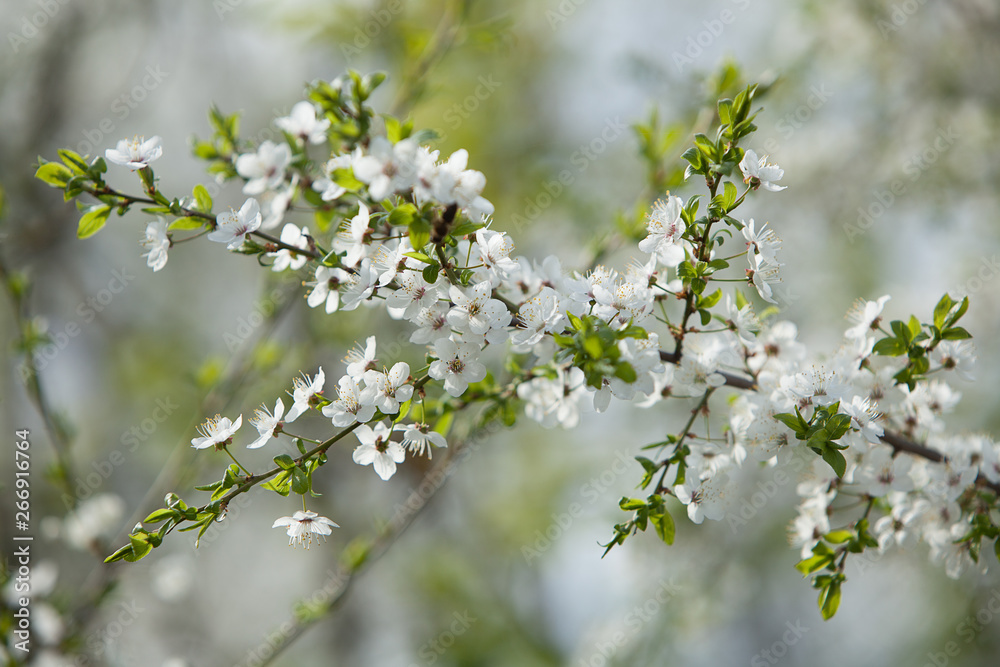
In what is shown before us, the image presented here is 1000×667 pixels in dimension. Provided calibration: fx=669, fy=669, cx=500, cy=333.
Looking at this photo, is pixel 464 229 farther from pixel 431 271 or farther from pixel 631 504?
pixel 631 504

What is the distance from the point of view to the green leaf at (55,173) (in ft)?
3.80

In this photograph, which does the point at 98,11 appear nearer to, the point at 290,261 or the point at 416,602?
the point at 290,261

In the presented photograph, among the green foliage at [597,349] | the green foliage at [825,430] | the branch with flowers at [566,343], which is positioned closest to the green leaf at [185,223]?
the branch with flowers at [566,343]

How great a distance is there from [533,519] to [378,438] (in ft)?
13.2

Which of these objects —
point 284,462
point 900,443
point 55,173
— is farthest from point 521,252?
point 284,462

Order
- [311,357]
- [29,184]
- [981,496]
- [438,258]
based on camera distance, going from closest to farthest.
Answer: [438,258]
[981,496]
[311,357]
[29,184]

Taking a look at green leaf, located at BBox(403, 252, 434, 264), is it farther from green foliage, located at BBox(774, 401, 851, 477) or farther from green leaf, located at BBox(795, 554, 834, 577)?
green leaf, located at BBox(795, 554, 834, 577)

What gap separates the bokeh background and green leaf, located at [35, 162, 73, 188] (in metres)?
0.86

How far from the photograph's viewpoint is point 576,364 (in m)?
1.01

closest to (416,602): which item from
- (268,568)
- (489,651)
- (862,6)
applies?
(489,651)

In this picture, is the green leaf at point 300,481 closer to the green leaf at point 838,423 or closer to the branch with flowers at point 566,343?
the branch with flowers at point 566,343

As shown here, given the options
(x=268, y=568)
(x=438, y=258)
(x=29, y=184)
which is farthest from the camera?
(x=268, y=568)

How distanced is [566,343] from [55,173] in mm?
941

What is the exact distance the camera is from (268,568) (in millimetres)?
6992
